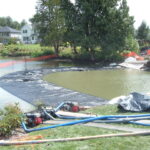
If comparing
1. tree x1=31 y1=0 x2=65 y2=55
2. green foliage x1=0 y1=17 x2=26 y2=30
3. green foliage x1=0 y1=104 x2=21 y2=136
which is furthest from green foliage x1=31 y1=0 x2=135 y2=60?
green foliage x1=0 y1=17 x2=26 y2=30

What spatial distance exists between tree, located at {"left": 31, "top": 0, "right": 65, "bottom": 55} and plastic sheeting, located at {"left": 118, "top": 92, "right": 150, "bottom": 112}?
62.9ft

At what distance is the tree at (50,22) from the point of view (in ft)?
82.7

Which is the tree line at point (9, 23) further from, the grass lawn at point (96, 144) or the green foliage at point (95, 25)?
the grass lawn at point (96, 144)

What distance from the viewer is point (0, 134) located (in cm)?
511

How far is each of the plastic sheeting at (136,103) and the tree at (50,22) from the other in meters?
19.2

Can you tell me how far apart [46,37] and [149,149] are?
22453 millimetres

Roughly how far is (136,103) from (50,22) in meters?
21.6

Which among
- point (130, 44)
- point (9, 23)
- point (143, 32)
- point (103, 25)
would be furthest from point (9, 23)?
point (130, 44)

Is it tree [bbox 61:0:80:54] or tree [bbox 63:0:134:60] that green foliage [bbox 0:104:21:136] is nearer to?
tree [bbox 63:0:134:60]

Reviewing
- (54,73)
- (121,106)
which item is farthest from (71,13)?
(121,106)

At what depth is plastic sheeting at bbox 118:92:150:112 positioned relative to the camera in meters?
5.91

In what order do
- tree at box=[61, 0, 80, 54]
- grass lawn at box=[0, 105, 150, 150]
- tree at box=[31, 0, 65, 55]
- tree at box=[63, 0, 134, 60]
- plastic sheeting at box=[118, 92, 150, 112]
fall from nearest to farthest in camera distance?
grass lawn at box=[0, 105, 150, 150], plastic sheeting at box=[118, 92, 150, 112], tree at box=[63, 0, 134, 60], tree at box=[61, 0, 80, 54], tree at box=[31, 0, 65, 55]

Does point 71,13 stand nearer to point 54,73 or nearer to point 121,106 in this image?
point 54,73

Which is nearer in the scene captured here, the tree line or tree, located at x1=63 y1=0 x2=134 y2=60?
tree, located at x1=63 y1=0 x2=134 y2=60
